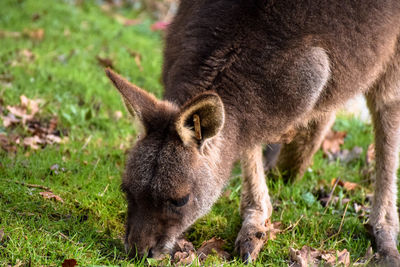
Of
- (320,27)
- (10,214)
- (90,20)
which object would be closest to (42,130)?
(10,214)

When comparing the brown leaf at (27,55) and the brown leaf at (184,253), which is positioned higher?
the brown leaf at (184,253)

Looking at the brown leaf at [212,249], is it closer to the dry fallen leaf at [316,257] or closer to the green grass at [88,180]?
the green grass at [88,180]

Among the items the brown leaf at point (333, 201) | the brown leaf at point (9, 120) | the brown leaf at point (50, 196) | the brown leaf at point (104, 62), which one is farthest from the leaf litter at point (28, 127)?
the brown leaf at point (333, 201)

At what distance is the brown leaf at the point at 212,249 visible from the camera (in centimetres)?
447

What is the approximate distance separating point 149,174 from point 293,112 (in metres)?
1.34

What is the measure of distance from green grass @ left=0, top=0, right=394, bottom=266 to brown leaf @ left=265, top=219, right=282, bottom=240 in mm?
76

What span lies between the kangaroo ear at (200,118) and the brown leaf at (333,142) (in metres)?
3.00

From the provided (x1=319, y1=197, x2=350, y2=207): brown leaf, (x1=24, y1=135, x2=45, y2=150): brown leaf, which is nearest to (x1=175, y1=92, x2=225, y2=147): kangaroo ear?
(x1=319, y1=197, x2=350, y2=207): brown leaf

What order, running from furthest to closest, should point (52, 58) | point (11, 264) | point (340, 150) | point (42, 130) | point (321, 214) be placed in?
point (52, 58), point (340, 150), point (42, 130), point (321, 214), point (11, 264)

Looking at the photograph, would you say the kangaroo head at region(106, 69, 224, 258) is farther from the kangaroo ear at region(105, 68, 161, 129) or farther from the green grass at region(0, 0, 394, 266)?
the green grass at region(0, 0, 394, 266)

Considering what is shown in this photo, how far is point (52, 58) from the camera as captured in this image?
7.99m

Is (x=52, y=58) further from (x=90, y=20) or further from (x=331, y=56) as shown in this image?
(x=331, y=56)

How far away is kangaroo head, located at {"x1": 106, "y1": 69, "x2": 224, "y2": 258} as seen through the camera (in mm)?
3930

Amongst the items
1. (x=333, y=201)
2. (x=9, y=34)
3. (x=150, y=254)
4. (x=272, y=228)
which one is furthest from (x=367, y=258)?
(x=9, y=34)
